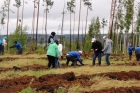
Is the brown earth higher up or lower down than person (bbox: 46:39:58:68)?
lower down

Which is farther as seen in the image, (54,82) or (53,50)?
(53,50)

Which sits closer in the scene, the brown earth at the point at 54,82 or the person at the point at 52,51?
the brown earth at the point at 54,82

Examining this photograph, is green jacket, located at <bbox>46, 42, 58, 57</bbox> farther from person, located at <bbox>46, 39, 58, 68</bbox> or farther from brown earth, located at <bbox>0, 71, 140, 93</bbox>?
brown earth, located at <bbox>0, 71, 140, 93</bbox>

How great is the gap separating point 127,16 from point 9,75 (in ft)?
130

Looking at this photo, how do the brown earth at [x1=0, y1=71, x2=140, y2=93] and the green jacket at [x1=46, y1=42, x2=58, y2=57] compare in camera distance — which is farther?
the green jacket at [x1=46, y1=42, x2=58, y2=57]

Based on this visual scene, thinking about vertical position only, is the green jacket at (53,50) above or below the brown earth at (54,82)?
above

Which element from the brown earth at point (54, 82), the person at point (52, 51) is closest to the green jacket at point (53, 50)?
the person at point (52, 51)

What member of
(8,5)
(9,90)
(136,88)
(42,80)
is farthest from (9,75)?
(8,5)

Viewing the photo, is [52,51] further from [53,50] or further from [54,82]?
[54,82]

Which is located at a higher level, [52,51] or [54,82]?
[52,51]

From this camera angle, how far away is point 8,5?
2115 inches

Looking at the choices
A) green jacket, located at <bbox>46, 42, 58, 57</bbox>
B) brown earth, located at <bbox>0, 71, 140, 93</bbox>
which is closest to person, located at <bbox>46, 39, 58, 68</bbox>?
green jacket, located at <bbox>46, 42, 58, 57</bbox>

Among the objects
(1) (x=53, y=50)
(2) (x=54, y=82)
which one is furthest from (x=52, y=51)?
(2) (x=54, y=82)

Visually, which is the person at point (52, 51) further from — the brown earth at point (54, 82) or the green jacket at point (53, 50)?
the brown earth at point (54, 82)
